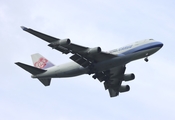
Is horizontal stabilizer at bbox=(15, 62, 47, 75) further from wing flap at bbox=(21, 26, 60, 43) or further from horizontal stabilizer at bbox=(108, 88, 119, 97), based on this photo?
horizontal stabilizer at bbox=(108, 88, 119, 97)

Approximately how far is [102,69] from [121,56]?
13.8 ft

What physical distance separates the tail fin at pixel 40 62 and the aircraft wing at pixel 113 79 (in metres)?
8.25

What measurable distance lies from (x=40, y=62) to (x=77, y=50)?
11.8 meters

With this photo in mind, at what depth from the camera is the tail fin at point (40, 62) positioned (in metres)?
74.9

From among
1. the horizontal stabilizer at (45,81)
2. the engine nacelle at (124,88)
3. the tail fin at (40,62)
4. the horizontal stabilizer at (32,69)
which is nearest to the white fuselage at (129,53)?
the horizontal stabilizer at (32,69)

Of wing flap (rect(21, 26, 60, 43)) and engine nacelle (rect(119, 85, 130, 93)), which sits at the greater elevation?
wing flap (rect(21, 26, 60, 43))

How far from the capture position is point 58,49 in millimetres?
65375

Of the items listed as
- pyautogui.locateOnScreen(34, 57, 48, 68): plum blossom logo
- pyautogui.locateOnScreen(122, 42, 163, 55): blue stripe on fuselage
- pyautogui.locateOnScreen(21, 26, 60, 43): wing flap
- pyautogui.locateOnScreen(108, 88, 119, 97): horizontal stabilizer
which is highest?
pyautogui.locateOnScreen(34, 57, 48, 68): plum blossom logo

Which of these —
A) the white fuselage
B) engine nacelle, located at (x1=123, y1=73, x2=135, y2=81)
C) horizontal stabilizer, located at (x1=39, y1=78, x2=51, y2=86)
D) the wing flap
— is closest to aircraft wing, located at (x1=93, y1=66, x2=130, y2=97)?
engine nacelle, located at (x1=123, y1=73, x2=135, y2=81)

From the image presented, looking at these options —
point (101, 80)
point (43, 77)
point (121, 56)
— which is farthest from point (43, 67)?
point (121, 56)

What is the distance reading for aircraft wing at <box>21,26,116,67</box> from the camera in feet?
207

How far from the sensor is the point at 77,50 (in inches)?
2611

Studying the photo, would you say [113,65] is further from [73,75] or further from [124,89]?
[124,89]

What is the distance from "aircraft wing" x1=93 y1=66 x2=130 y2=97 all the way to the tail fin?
8248mm
